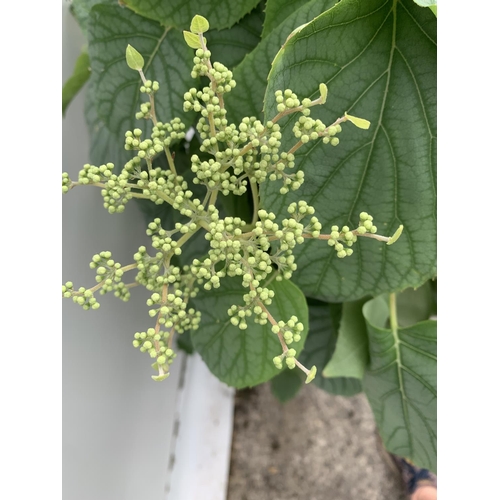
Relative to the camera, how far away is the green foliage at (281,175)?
297 millimetres

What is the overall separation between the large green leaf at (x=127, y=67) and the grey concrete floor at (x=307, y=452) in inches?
28.0

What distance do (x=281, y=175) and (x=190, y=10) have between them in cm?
19

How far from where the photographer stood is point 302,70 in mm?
330

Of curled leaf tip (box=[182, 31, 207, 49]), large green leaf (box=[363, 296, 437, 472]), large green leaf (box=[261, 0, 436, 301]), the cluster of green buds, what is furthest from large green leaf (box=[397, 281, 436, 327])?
curled leaf tip (box=[182, 31, 207, 49])

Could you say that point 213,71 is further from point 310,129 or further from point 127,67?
point 127,67

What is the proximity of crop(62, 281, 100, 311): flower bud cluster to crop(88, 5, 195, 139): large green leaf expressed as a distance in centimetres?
18

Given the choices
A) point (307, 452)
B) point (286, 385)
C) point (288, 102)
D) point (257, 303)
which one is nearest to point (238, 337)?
point (257, 303)

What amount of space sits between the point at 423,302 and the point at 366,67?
32 cm

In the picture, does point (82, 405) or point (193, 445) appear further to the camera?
point (193, 445)

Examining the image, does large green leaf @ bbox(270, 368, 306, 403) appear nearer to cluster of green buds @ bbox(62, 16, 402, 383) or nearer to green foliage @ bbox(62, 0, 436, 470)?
green foliage @ bbox(62, 0, 436, 470)

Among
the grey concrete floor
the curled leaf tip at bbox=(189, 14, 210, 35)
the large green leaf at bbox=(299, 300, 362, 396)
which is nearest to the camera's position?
the curled leaf tip at bbox=(189, 14, 210, 35)

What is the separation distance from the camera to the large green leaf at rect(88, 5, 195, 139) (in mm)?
422
